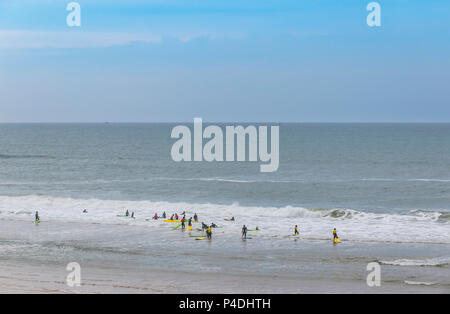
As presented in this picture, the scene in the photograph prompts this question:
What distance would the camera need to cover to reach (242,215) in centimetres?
4703

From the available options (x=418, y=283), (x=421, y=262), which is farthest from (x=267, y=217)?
(x=418, y=283)

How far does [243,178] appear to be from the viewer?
250 ft

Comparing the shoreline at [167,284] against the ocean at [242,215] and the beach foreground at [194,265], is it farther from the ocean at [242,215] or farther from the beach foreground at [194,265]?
the ocean at [242,215]

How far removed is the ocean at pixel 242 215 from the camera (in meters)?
30.0

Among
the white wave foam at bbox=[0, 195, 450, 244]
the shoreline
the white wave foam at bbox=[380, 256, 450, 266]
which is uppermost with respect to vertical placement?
the white wave foam at bbox=[0, 195, 450, 244]

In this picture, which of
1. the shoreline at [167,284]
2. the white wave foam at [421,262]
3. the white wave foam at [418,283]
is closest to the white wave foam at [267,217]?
the white wave foam at [421,262]

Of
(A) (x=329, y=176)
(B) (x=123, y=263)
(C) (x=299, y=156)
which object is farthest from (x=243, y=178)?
(B) (x=123, y=263)

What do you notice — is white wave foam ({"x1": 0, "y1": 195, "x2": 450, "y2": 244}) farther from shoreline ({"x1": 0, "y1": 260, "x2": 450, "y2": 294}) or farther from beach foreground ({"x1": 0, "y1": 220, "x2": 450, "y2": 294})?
shoreline ({"x1": 0, "y1": 260, "x2": 450, "y2": 294})

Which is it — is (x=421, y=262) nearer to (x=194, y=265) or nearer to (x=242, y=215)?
(x=194, y=265)

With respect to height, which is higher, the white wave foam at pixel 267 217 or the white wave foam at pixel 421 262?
the white wave foam at pixel 267 217

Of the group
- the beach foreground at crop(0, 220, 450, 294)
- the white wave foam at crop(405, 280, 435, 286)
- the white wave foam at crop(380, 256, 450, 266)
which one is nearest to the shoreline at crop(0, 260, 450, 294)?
the beach foreground at crop(0, 220, 450, 294)

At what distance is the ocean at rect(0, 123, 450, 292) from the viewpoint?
1179 inches
